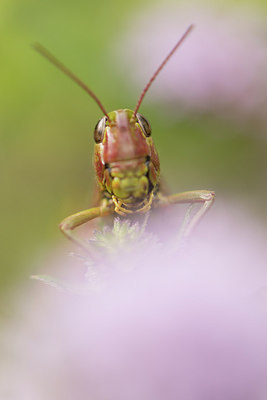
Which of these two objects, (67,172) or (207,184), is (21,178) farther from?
(207,184)

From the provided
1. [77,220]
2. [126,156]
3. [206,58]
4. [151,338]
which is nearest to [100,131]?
[126,156]

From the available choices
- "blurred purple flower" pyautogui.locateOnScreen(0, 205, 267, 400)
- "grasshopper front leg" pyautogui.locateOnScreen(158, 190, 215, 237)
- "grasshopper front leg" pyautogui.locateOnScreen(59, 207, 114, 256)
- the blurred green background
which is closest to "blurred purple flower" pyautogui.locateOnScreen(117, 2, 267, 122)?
the blurred green background

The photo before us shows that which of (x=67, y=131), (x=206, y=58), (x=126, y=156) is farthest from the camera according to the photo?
(x=67, y=131)

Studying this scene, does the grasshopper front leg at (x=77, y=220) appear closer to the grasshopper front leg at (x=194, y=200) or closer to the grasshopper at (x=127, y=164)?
the grasshopper at (x=127, y=164)

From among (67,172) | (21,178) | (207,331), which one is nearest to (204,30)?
(67,172)

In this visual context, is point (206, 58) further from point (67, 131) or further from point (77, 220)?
point (77, 220)
